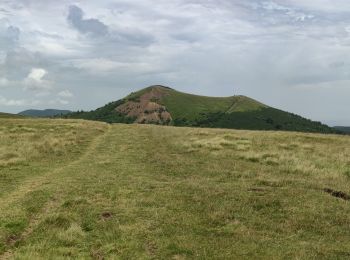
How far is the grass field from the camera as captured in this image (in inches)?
492

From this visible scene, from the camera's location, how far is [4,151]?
3572 centimetres

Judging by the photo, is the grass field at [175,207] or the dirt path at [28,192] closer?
the grass field at [175,207]

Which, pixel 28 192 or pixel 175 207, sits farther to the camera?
pixel 28 192

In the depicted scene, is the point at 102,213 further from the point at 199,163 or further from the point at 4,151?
the point at 4,151

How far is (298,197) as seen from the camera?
1870cm

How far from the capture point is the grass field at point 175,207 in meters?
12.5

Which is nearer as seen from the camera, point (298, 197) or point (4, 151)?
point (298, 197)

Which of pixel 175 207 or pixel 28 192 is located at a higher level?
pixel 175 207

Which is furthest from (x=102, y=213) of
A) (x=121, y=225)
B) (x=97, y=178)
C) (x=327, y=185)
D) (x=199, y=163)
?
(x=199, y=163)

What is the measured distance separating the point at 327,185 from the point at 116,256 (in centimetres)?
1381

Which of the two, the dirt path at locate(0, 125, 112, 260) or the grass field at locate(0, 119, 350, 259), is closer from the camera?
the grass field at locate(0, 119, 350, 259)

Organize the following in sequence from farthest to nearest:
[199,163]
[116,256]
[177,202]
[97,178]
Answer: [199,163], [97,178], [177,202], [116,256]

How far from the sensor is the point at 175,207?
17172 millimetres

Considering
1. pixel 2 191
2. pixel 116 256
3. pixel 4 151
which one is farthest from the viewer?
pixel 4 151
